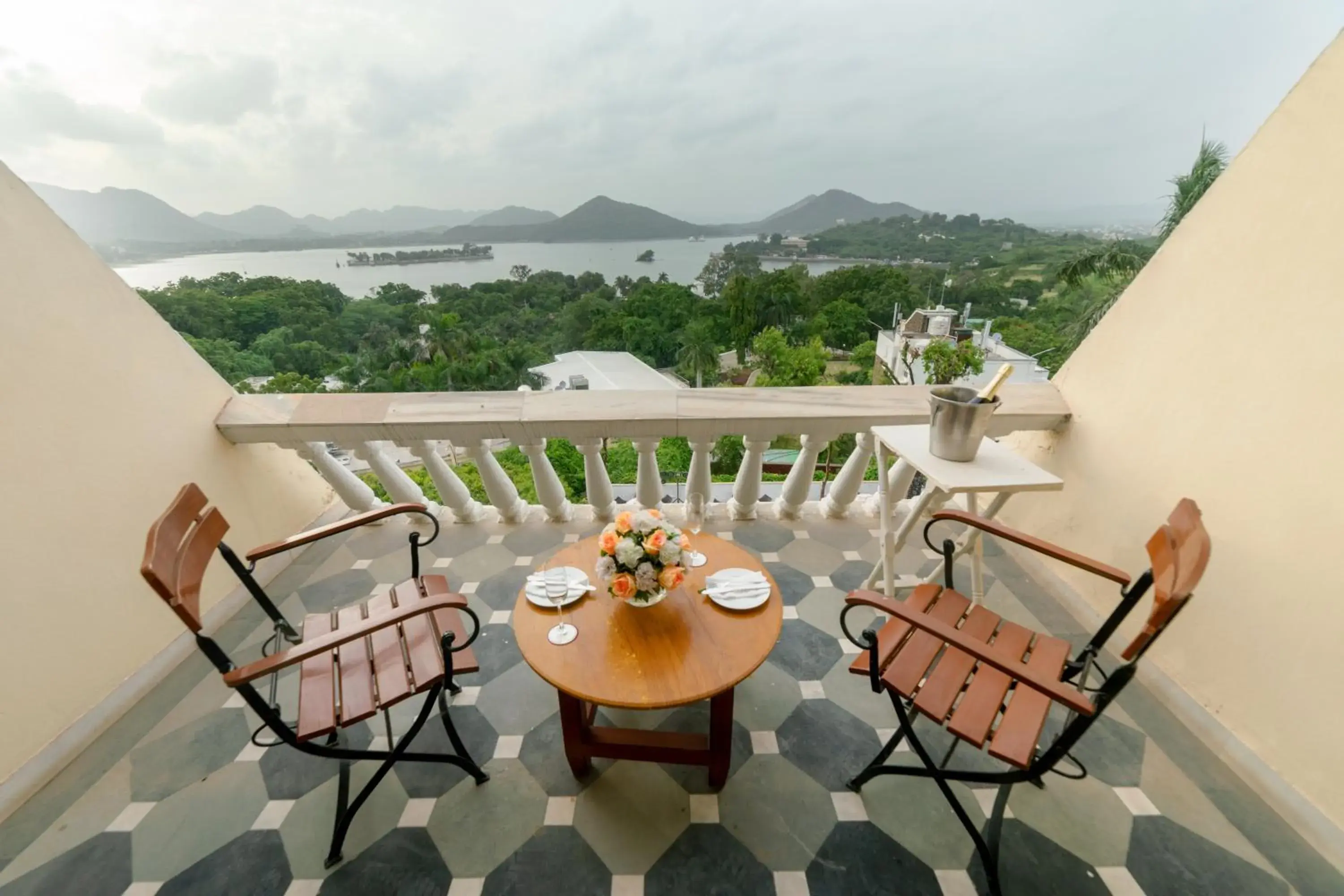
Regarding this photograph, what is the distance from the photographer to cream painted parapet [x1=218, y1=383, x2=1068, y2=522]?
2.10 meters

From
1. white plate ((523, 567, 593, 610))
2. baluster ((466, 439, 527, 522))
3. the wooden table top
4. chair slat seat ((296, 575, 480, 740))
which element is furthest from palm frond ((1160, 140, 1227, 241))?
chair slat seat ((296, 575, 480, 740))

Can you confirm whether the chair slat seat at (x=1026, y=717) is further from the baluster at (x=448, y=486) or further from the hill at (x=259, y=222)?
the hill at (x=259, y=222)

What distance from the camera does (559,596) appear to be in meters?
1.38

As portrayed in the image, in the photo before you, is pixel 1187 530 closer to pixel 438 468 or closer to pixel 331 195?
pixel 438 468

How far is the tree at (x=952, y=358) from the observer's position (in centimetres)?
204

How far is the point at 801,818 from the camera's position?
1.34 metres

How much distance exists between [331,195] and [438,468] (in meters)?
8.50

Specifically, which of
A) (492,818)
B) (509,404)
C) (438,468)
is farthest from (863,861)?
(438,468)

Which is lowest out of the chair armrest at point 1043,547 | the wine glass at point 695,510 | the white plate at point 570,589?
the wine glass at point 695,510

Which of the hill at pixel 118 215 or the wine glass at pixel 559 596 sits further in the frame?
the hill at pixel 118 215

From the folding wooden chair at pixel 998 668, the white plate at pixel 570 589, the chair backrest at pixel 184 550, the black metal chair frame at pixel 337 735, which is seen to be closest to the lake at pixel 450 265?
the chair backrest at pixel 184 550

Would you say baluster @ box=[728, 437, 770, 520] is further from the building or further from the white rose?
the building

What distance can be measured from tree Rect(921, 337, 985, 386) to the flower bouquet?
4.97 ft

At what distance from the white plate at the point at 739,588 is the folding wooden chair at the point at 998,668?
0.29 metres
